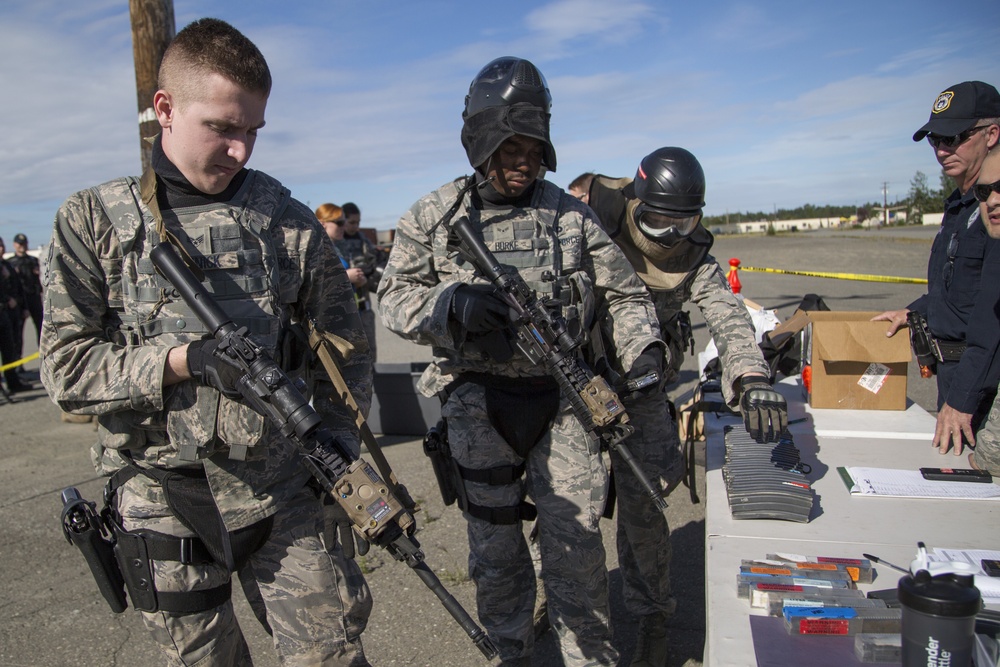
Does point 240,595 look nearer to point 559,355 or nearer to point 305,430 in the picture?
point 559,355

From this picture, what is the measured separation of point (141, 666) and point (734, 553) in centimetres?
263

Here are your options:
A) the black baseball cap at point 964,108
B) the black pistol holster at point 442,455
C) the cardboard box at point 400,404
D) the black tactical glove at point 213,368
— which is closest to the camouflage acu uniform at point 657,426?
the black pistol holster at point 442,455

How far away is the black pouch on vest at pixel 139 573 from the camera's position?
2.18 m

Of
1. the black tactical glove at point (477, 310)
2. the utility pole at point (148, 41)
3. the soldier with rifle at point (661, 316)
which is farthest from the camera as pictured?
the utility pole at point (148, 41)

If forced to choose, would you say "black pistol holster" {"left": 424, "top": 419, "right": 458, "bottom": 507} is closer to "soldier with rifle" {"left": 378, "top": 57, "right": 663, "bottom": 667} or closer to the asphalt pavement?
"soldier with rifle" {"left": 378, "top": 57, "right": 663, "bottom": 667}

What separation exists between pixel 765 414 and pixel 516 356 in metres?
0.94

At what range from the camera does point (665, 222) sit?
339cm

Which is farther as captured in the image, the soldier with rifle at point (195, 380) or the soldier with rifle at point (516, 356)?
the soldier with rifle at point (516, 356)

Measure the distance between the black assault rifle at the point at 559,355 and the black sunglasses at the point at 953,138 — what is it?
2.31 m

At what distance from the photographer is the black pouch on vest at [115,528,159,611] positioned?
218cm

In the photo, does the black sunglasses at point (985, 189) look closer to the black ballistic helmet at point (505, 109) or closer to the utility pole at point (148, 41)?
the black ballistic helmet at point (505, 109)

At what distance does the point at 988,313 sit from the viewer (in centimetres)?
337

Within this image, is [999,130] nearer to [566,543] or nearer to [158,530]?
[566,543]

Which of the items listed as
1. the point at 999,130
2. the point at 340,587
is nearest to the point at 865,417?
the point at 999,130
